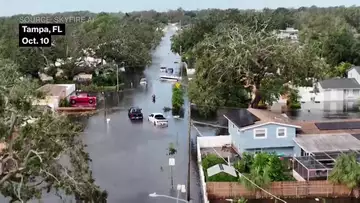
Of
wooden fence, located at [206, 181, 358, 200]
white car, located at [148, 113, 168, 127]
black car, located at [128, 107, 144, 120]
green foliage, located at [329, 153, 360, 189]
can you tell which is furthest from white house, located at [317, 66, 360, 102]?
wooden fence, located at [206, 181, 358, 200]

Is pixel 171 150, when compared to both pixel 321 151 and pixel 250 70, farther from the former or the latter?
pixel 250 70

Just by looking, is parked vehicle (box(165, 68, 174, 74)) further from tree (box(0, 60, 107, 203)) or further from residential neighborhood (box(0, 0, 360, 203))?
tree (box(0, 60, 107, 203))

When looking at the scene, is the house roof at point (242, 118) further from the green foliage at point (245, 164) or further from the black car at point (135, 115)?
the black car at point (135, 115)

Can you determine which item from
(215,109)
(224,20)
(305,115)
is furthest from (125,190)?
(224,20)

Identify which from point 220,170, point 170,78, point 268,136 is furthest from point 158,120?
point 170,78

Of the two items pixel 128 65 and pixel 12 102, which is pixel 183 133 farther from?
pixel 128 65
